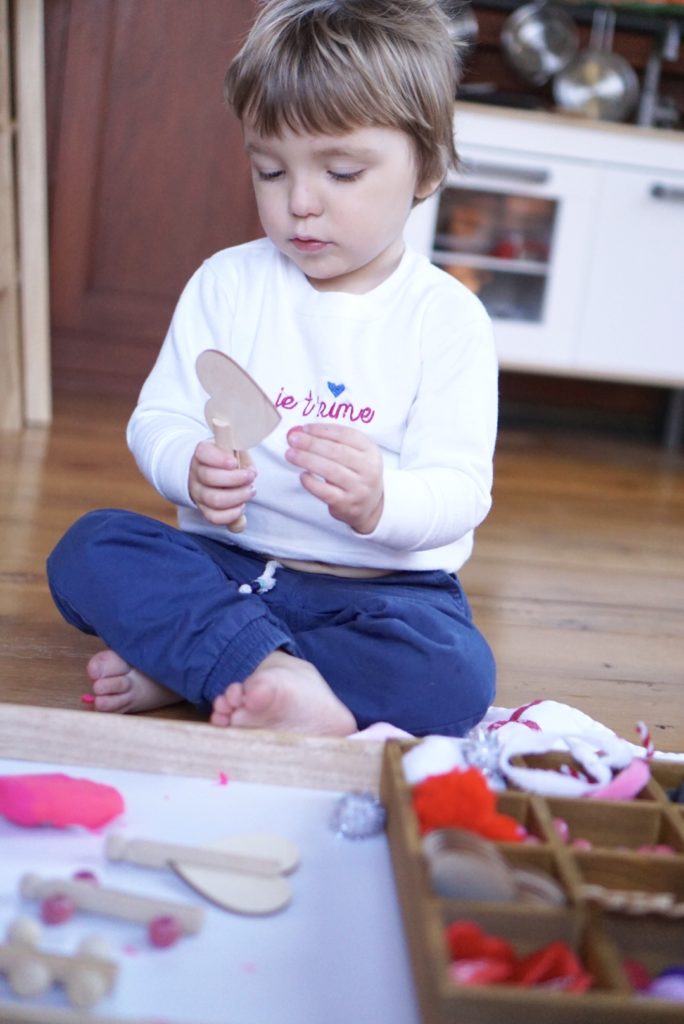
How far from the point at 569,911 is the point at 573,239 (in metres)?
2.17

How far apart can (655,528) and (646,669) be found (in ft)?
2.49

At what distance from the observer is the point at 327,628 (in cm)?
99

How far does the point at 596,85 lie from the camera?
263cm

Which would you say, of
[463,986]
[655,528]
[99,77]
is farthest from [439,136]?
[99,77]

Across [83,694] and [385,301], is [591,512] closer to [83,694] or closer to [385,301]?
[385,301]

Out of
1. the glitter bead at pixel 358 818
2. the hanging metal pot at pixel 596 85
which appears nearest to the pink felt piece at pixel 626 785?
the glitter bead at pixel 358 818

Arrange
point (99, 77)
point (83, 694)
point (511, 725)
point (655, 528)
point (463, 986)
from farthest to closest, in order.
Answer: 1. point (99, 77)
2. point (655, 528)
3. point (83, 694)
4. point (511, 725)
5. point (463, 986)

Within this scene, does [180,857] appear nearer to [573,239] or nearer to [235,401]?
[235,401]

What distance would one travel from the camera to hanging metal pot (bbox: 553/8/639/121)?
8.64 ft

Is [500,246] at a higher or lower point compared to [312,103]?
lower

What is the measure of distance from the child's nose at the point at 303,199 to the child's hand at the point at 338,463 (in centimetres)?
19

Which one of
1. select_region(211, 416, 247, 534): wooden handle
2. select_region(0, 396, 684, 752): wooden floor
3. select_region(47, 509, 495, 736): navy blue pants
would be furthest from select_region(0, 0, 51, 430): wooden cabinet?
select_region(211, 416, 247, 534): wooden handle

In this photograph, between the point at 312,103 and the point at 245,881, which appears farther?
the point at 312,103

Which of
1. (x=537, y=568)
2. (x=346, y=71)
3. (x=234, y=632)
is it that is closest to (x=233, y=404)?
(x=234, y=632)
